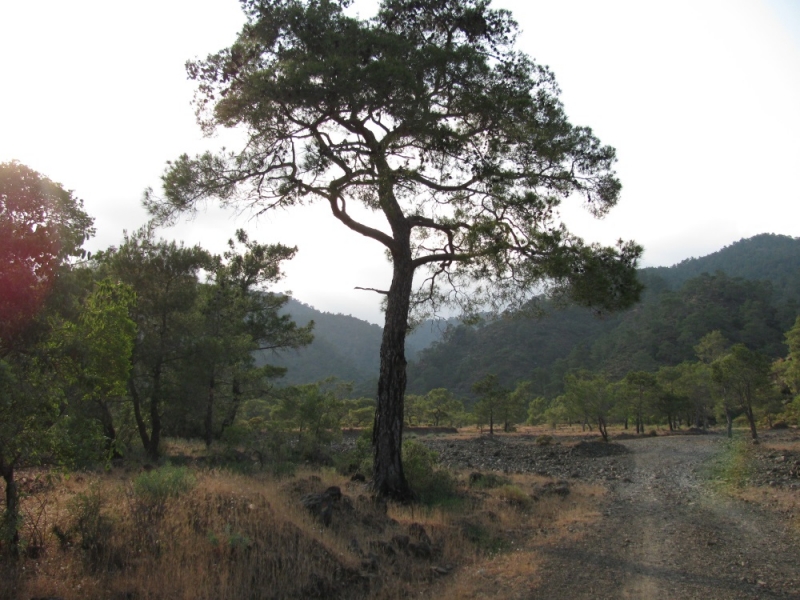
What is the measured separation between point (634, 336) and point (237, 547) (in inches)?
4134

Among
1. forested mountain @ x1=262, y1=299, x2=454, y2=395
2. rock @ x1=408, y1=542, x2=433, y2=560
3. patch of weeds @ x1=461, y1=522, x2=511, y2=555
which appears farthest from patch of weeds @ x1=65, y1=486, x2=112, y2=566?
forested mountain @ x1=262, y1=299, x2=454, y2=395

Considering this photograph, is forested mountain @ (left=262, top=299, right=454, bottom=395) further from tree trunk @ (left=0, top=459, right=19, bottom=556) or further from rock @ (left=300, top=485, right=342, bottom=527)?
tree trunk @ (left=0, top=459, right=19, bottom=556)

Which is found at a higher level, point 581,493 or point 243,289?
point 243,289

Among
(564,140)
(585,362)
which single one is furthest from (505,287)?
(585,362)

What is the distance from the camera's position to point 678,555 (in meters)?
5.99

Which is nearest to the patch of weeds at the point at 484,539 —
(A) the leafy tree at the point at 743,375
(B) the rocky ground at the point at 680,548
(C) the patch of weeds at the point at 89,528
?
(B) the rocky ground at the point at 680,548

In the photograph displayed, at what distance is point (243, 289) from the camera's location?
21281 millimetres

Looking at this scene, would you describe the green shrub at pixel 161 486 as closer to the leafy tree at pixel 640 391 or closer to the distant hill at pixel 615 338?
the leafy tree at pixel 640 391

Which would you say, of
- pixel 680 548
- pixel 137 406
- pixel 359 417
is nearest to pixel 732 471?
pixel 680 548

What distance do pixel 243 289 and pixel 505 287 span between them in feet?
47.9

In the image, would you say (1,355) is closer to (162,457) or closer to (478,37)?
(478,37)

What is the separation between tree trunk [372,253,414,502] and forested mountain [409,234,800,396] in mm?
74934

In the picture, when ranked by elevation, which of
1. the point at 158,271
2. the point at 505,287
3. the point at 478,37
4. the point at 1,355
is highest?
the point at 478,37

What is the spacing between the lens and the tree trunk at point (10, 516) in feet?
14.4
